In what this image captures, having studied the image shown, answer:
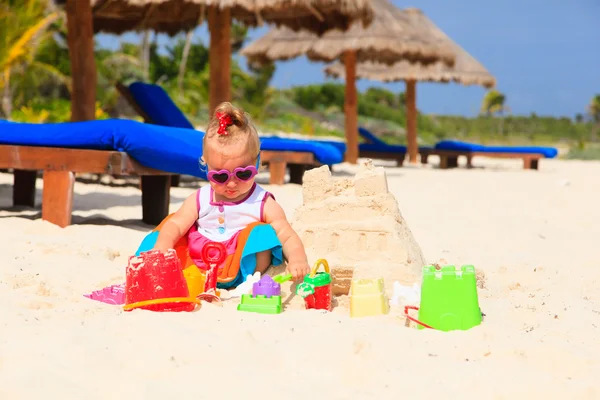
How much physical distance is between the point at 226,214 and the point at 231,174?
20cm

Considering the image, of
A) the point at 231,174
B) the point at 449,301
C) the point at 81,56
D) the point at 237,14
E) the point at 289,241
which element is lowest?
the point at 449,301

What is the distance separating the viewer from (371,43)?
13.3 metres

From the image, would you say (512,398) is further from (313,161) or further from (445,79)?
(445,79)

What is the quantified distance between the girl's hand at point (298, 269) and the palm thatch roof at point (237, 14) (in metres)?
6.26

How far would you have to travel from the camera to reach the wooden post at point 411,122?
1641 centimetres

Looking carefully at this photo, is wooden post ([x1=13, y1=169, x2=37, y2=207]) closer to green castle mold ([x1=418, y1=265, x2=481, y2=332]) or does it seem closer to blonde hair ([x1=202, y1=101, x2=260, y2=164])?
blonde hair ([x1=202, y1=101, x2=260, y2=164])

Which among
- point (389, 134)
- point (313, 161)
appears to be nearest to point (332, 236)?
point (313, 161)

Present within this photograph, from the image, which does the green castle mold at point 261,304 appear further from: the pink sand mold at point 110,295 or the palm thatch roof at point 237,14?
the palm thatch roof at point 237,14

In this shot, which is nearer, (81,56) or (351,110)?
(81,56)

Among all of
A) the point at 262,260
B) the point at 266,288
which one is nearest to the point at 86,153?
the point at 262,260

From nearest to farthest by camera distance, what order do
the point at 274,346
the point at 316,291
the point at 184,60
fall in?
the point at 274,346, the point at 316,291, the point at 184,60

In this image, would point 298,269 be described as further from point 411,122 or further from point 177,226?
point 411,122

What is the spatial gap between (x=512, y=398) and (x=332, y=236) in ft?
4.95

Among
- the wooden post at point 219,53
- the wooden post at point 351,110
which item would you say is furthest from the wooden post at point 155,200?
the wooden post at point 351,110
